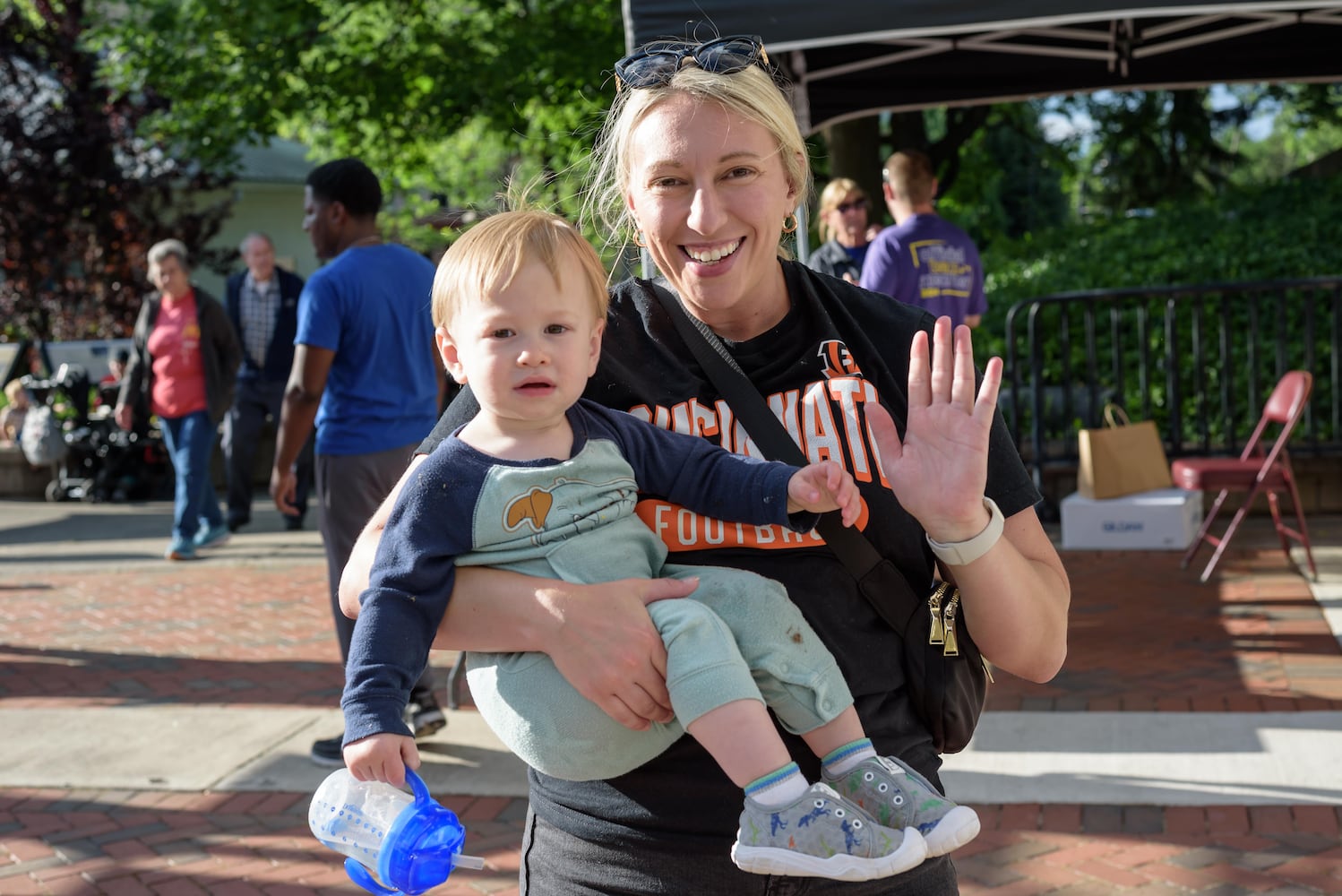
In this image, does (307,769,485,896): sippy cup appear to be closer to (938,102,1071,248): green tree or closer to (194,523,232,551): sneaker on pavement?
(194,523,232,551): sneaker on pavement

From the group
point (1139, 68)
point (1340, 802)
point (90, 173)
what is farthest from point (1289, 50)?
point (90, 173)

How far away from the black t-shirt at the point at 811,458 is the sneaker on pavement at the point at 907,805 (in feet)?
0.30

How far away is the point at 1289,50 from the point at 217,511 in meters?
7.88

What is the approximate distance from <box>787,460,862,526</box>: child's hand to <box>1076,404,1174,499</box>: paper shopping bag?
6.96 metres

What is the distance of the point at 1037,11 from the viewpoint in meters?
5.44

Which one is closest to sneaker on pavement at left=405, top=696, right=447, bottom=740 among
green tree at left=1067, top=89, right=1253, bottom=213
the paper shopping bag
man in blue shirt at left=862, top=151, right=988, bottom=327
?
man in blue shirt at left=862, top=151, right=988, bottom=327

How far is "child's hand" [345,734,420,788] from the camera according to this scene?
177 centimetres

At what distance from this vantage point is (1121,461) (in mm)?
8562

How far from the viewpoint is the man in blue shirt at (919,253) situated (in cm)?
741

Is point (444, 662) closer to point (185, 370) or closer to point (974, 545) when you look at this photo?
point (185, 370)

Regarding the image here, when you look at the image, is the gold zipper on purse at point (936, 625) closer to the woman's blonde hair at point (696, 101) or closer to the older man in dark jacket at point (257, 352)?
the woman's blonde hair at point (696, 101)

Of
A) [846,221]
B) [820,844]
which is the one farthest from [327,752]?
[846,221]

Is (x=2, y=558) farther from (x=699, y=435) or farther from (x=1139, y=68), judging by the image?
(x=699, y=435)

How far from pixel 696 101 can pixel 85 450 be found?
13462 millimetres
